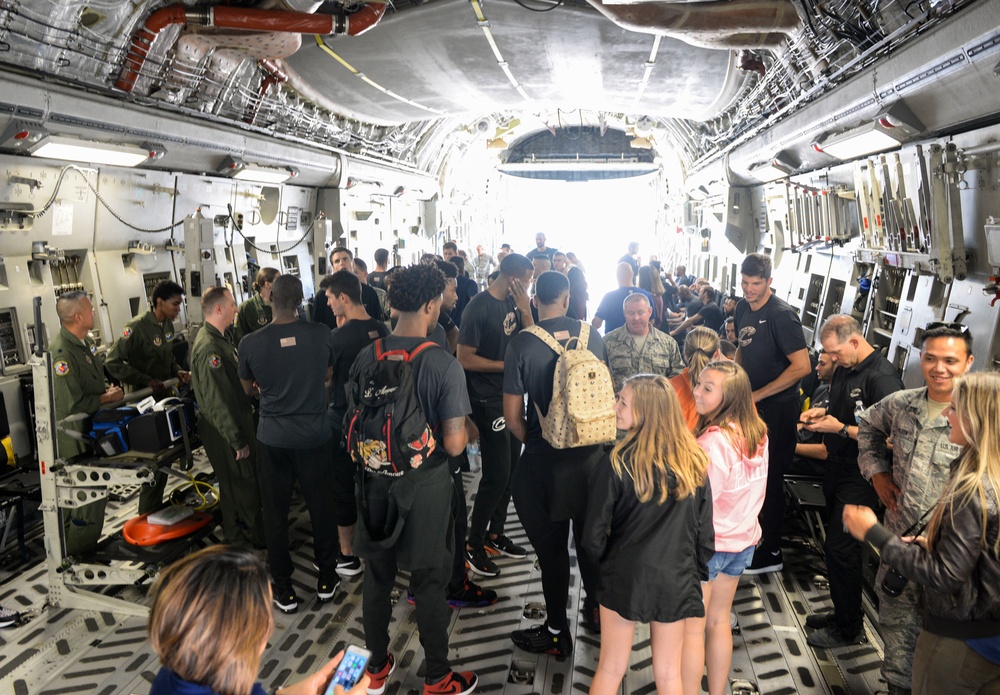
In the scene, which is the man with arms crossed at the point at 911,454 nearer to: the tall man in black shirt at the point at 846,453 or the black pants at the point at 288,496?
the tall man in black shirt at the point at 846,453

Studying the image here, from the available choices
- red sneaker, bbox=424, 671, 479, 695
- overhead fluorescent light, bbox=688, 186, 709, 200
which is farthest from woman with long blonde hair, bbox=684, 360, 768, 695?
overhead fluorescent light, bbox=688, 186, 709, 200

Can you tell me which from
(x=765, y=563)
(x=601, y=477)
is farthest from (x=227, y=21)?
(x=765, y=563)

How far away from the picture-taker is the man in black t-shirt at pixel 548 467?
11.0ft

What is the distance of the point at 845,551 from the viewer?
3506 mm

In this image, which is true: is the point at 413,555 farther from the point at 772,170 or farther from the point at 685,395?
the point at 772,170

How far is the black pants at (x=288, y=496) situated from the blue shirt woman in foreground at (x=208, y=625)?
2.57 meters

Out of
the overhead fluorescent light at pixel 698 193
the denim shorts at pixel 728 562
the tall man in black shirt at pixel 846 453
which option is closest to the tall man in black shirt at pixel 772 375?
the tall man in black shirt at pixel 846 453

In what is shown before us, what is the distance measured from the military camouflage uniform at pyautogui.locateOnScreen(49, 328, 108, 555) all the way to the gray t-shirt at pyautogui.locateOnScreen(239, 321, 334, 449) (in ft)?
3.57

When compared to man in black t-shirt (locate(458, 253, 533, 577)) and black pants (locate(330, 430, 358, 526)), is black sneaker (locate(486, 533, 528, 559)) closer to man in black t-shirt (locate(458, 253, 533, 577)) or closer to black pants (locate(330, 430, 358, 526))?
man in black t-shirt (locate(458, 253, 533, 577))

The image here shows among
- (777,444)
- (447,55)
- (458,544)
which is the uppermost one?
(447,55)

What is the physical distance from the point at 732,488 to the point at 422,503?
1354 millimetres

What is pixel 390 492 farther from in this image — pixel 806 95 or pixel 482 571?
pixel 806 95

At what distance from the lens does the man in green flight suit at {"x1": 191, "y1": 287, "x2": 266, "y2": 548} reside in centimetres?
423

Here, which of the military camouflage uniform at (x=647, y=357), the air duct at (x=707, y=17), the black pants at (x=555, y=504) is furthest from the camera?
the air duct at (x=707, y=17)
